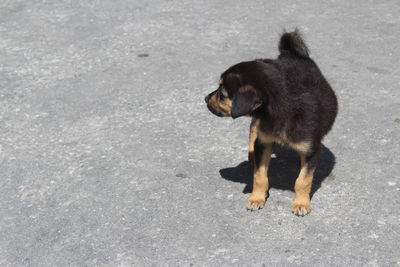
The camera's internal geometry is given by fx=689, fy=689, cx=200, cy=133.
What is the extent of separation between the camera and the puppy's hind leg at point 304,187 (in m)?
4.73

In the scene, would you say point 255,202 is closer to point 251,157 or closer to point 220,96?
point 251,157

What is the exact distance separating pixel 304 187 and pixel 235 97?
0.87 meters

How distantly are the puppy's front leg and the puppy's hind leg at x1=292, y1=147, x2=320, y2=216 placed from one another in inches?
8.9

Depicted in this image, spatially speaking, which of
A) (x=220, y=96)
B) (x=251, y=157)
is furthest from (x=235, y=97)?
(x=251, y=157)

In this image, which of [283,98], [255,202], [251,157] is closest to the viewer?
[283,98]

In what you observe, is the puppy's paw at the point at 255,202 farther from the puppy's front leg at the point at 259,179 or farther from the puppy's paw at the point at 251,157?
the puppy's paw at the point at 251,157

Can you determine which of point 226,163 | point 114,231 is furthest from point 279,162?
point 114,231

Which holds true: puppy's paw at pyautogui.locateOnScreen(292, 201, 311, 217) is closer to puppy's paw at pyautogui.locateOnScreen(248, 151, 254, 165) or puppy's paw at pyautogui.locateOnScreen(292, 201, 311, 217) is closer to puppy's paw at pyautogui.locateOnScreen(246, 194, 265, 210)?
puppy's paw at pyautogui.locateOnScreen(246, 194, 265, 210)

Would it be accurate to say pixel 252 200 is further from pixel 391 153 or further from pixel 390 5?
pixel 390 5

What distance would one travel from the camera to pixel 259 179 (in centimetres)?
491

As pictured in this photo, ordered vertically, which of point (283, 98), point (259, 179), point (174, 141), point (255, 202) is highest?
point (283, 98)

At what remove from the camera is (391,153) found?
5.52 meters

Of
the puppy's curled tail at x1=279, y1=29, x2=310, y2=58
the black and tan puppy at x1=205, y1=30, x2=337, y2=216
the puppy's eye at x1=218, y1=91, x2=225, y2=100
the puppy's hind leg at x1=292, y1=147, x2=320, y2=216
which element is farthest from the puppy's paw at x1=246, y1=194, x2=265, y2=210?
the puppy's curled tail at x1=279, y1=29, x2=310, y2=58

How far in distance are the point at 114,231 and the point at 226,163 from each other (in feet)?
3.87
